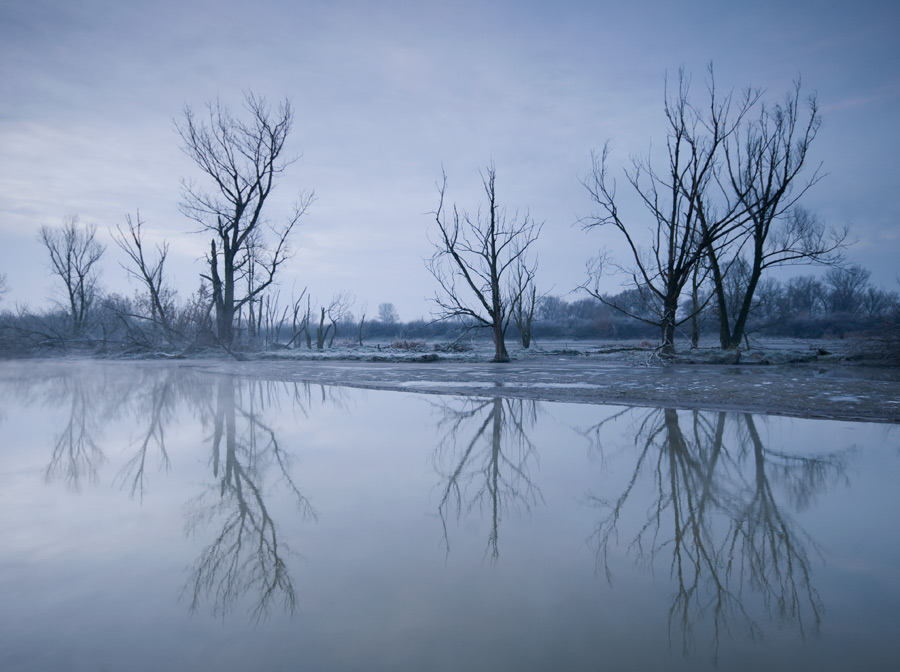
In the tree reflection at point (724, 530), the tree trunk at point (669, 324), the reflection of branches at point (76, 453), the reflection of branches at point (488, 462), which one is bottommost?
the tree reflection at point (724, 530)

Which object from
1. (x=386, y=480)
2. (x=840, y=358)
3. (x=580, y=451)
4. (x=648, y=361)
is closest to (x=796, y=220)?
(x=840, y=358)

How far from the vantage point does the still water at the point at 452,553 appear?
167 cm

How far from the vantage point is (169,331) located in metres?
25.1

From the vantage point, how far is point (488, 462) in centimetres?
405

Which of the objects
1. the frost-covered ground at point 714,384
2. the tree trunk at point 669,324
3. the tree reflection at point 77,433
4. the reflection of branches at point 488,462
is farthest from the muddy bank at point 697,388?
the tree reflection at point 77,433

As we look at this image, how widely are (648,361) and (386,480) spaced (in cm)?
1218

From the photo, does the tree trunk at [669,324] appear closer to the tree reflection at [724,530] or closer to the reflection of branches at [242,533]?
the tree reflection at [724,530]

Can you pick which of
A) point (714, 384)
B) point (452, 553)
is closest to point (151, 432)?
point (452, 553)

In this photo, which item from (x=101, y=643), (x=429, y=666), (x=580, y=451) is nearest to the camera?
(x=429, y=666)

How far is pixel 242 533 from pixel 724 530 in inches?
91.0

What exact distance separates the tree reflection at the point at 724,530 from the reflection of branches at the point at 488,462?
1.67 feet

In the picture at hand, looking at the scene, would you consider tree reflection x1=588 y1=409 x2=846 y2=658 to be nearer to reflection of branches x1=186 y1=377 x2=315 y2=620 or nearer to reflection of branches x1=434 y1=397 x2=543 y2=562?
reflection of branches x1=434 y1=397 x2=543 y2=562

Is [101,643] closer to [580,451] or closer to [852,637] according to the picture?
[852,637]

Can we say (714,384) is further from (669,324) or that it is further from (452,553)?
(452,553)
